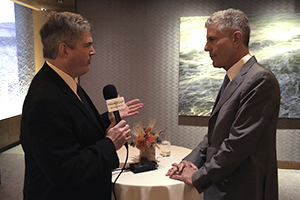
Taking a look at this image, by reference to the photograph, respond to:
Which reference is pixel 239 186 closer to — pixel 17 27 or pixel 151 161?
pixel 151 161

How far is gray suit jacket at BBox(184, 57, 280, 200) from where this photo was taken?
118 centimetres

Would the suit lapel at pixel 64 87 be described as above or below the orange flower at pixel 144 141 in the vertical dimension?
above

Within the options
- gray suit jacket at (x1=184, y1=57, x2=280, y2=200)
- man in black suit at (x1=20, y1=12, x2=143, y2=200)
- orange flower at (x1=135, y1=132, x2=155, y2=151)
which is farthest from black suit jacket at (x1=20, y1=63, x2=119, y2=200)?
orange flower at (x1=135, y1=132, x2=155, y2=151)

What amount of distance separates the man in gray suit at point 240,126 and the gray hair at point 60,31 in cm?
71

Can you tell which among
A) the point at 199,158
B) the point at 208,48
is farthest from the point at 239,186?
the point at 208,48

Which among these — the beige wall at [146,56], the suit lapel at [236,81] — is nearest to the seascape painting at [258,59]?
the beige wall at [146,56]

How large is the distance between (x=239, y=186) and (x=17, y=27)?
581cm

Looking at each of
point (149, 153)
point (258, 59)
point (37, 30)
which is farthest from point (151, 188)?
point (37, 30)

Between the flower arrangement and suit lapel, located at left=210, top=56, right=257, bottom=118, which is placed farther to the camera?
the flower arrangement

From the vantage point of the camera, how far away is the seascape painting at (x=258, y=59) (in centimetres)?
376

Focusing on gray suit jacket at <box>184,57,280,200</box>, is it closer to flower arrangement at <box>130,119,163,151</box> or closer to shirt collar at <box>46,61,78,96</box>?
shirt collar at <box>46,61,78,96</box>

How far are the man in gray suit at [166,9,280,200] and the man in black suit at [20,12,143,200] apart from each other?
1.59 feet

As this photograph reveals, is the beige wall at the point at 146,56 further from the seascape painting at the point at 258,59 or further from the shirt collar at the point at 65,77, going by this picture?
the shirt collar at the point at 65,77

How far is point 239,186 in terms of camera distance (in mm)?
1260
